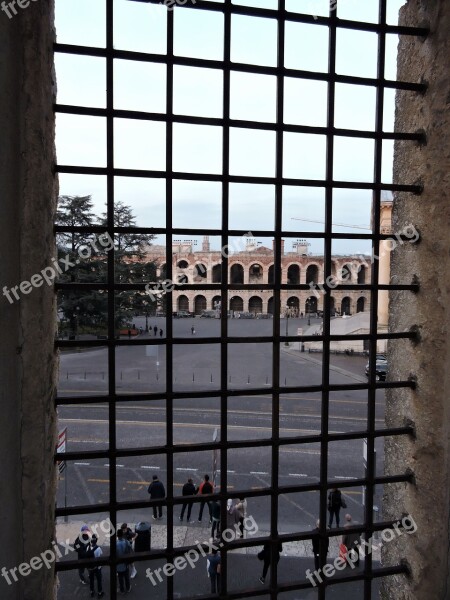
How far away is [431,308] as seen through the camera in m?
2.78

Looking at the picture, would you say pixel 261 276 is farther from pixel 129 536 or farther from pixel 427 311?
pixel 427 311

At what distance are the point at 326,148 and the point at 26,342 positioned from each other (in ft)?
6.52

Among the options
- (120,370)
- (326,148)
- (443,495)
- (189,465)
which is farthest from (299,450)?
(120,370)

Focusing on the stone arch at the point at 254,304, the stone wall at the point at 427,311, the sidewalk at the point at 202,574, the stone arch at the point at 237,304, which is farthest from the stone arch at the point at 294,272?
the stone wall at the point at 427,311

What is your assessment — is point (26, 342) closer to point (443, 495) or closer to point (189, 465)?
point (443, 495)

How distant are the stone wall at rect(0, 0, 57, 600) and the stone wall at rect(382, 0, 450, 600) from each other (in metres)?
2.12

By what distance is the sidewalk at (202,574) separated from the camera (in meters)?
6.07

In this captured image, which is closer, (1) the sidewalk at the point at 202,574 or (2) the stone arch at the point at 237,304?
(1) the sidewalk at the point at 202,574

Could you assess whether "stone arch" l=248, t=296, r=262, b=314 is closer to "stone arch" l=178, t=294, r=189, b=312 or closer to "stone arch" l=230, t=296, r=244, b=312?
"stone arch" l=230, t=296, r=244, b=312

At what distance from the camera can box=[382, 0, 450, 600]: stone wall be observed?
107 inches

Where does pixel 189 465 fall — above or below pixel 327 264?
below

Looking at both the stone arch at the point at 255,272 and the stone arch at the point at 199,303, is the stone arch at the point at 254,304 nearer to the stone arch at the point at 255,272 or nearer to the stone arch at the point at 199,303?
the stone arch at the point at 255,272

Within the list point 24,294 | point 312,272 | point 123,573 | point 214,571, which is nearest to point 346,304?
point 312,272

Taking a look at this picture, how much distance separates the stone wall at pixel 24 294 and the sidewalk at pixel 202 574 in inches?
170
